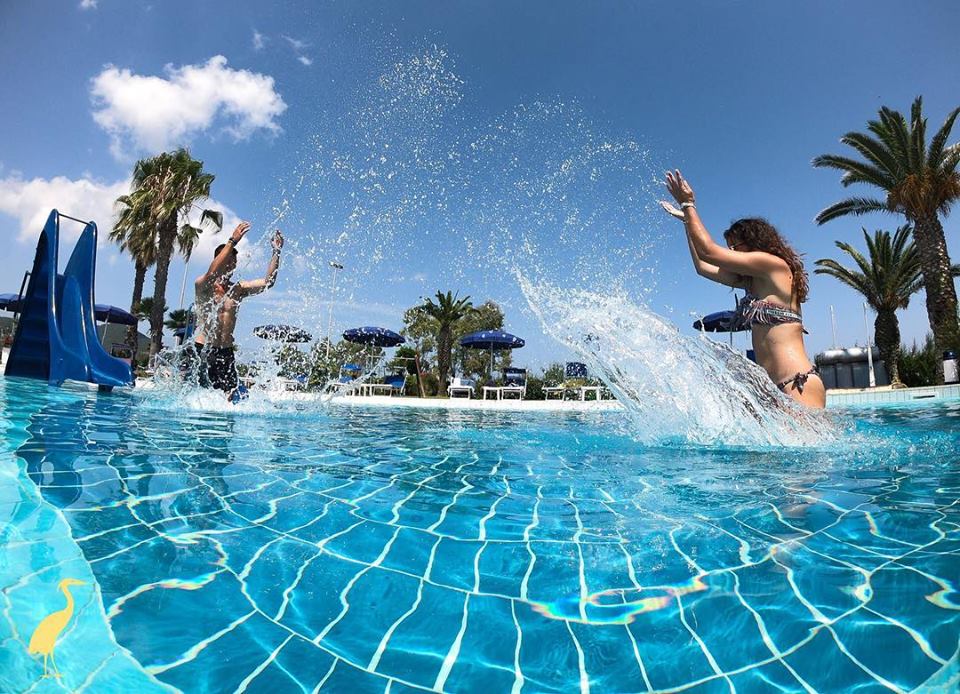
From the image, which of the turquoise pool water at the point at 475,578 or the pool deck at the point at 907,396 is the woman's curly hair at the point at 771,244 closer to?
the turquoise pool water at the point at 475,578

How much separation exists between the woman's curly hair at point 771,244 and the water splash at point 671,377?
0.74 meters

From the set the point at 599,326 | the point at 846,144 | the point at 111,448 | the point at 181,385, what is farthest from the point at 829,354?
the point at 111,448

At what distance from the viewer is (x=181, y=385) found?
7777 millimetres

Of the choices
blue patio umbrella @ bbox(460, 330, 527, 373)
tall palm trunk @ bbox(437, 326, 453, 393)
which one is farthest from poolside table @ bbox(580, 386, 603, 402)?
tall palm trunk @ bbox(437, 326, 453, 393)

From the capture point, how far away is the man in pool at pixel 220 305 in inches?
268

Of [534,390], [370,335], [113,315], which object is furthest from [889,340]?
[113,315]

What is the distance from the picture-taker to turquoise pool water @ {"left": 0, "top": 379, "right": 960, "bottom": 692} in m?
1.10

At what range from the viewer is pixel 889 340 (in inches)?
799

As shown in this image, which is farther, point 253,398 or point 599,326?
point 253,398

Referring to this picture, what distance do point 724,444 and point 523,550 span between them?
122 inches

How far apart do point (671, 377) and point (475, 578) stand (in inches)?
144

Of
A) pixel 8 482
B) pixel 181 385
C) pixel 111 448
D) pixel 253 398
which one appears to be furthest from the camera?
pixel 253 398

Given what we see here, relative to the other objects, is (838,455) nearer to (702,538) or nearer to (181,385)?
(702,538)

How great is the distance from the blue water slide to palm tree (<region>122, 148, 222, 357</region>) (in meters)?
11.4
